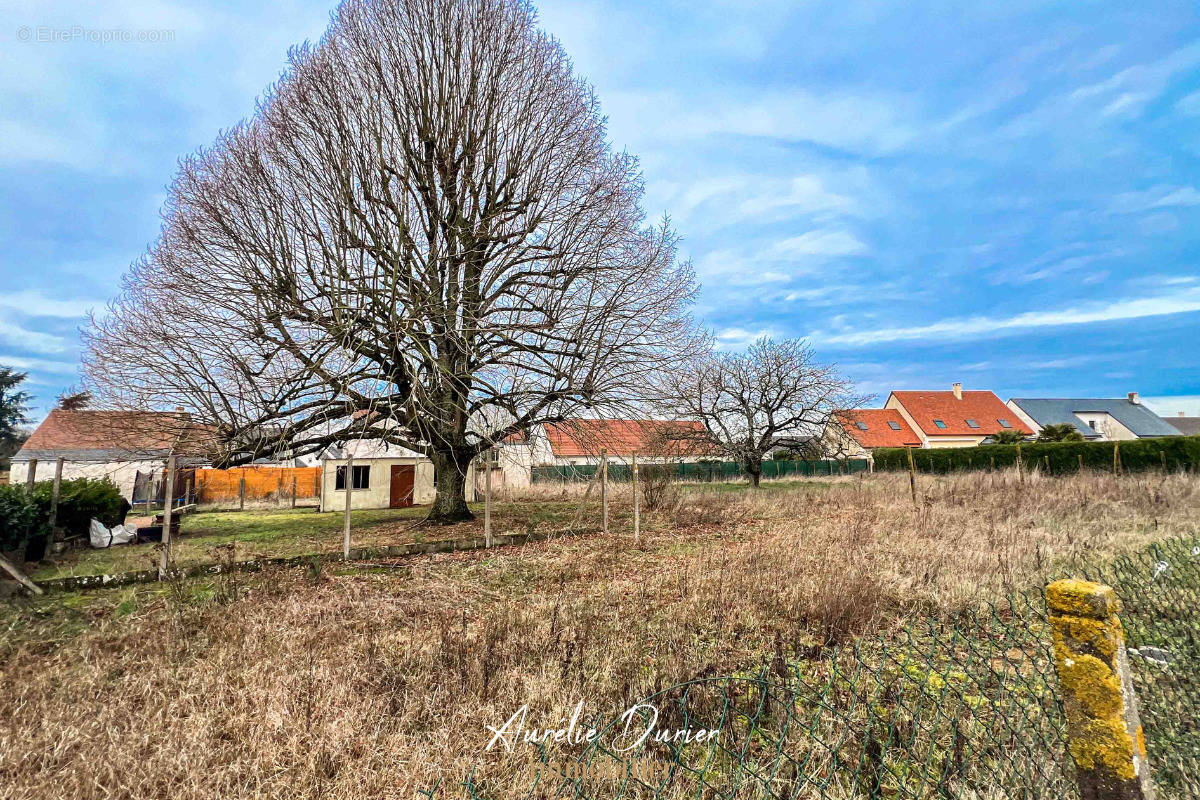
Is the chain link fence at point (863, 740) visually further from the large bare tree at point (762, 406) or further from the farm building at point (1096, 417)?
the farm building at point (1096, 417)

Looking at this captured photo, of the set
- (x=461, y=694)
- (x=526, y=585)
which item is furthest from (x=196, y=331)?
(x=461, y=694)

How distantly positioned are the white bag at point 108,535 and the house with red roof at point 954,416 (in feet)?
159

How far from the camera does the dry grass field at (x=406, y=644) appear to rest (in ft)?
9.59

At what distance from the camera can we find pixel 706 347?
1288cm

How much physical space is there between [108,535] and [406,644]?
1135 centimetres

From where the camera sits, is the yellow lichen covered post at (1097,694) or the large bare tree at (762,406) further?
the large bare tree at (762,406)

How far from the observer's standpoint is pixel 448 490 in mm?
14234

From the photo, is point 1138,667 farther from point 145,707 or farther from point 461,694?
point 145,707

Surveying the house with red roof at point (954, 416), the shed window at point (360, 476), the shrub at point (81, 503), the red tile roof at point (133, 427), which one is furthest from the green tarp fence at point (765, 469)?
the red tile roof at point (133, 427)

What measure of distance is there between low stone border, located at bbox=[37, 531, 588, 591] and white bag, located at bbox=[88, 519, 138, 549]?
17.3 ft

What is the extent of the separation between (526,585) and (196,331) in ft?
26.7

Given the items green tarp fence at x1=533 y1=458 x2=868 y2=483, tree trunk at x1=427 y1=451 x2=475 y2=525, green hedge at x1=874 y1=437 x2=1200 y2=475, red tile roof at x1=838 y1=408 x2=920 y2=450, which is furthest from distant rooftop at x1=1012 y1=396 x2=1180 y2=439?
tree trunk at x1=427 y1=451 x2=475 y2=525

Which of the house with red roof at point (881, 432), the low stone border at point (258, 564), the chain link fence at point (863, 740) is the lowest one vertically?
the chain link fence at point (863, 740)

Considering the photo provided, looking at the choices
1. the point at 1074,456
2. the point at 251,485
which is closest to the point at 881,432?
the point at 1074,456
